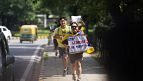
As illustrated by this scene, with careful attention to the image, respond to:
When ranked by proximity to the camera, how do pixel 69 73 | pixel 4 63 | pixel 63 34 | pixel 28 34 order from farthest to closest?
pixel 28 34 → pixel 69 73 → pixel 63 34 → pixel 4 63

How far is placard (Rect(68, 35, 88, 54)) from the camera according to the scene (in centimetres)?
1558

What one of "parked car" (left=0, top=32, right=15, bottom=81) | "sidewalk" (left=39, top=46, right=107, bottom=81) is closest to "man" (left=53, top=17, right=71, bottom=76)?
"sidewalk" (left=39, top=46, right=107, bottom=81)

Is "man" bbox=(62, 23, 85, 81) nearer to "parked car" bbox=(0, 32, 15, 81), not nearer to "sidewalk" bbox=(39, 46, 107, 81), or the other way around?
"sidewalk" bbox=(39, 46, 107, 81)

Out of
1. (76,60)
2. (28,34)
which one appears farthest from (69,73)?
(28,34)

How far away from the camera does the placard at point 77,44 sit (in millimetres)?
15578

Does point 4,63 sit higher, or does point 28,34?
point 4,63

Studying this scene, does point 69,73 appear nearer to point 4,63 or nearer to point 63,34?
point 63,34

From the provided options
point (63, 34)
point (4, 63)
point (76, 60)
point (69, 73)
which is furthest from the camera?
point (69, 73)

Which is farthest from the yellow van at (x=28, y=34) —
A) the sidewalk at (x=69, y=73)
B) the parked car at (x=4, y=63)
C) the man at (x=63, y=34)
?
the parked car at (x=4, y=63)

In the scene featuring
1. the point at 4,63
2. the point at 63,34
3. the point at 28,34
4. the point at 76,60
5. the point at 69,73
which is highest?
the point at 4,63

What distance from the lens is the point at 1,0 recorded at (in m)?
74.1

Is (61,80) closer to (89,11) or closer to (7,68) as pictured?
(7,68)

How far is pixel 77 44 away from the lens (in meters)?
15.7

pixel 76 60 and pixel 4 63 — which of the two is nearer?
pixel 4 63
